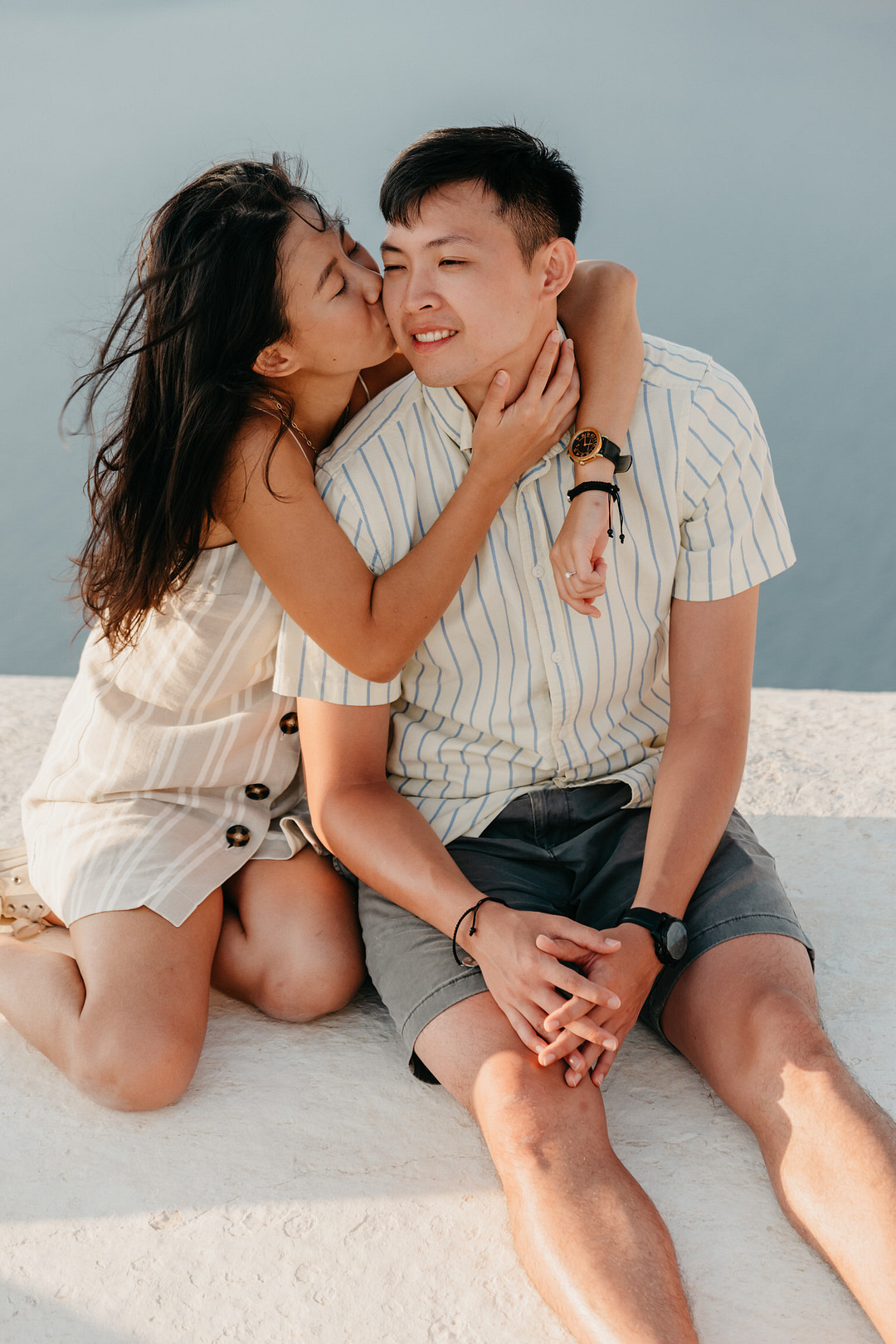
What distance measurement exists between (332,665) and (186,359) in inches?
18.0

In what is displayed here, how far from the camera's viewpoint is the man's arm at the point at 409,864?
1.40 meters

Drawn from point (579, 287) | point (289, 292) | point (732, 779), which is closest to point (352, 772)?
point (732, 779)

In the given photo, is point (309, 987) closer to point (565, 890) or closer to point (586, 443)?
point (565, 890)

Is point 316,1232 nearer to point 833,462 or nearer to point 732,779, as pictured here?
point 732,779

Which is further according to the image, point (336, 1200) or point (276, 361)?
point (276, 361)

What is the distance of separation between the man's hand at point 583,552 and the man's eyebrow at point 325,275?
467 mm

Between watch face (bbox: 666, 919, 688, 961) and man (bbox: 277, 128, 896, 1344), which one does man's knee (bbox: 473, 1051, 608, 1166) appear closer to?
man (bbox: 277, 128, 896, 1344)

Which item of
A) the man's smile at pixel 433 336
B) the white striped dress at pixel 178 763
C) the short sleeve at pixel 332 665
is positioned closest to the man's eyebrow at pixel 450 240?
the man's smile at pixel 433 336

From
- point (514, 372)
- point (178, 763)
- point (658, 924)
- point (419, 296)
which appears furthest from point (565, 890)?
point (419, 296)

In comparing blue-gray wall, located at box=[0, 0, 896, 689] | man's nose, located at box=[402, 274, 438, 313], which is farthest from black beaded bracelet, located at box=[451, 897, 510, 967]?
blue-gray wall, located at box=[0, 0, 896, 689]

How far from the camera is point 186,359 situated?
161 cm

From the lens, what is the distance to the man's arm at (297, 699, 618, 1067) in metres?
1.40

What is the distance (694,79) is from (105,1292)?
8079 millimetres

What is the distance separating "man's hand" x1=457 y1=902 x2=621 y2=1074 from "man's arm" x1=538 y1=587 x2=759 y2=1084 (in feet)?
0.04
